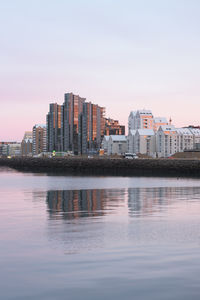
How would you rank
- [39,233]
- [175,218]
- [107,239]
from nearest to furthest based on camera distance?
[107,239] → [39,233] → [175,218]

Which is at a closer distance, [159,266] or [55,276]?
[55,276]

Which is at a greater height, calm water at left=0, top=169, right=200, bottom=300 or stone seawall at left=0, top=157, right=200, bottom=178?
stone seawall at left=0, top=157, right=200, bottom=178

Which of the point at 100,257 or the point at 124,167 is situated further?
the point at 124,167

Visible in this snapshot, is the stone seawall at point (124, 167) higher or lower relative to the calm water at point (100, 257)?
higher

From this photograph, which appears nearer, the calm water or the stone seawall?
the calm water

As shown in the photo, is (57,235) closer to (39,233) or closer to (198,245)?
(39,233)

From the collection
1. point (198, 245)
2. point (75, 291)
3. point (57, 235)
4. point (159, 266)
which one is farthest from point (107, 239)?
point (75, 291)

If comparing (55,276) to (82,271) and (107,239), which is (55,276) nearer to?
(82,271)

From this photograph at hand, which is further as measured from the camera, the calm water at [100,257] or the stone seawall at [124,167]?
the stone seawall at [124,167]

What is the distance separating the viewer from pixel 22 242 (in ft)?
77.3

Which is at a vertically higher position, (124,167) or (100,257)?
(124,167)

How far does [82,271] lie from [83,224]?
1248 centimetres

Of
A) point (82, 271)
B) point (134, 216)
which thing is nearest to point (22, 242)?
point (82, 271)

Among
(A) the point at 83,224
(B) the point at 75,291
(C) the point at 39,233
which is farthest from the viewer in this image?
(A) the point at 83,224
